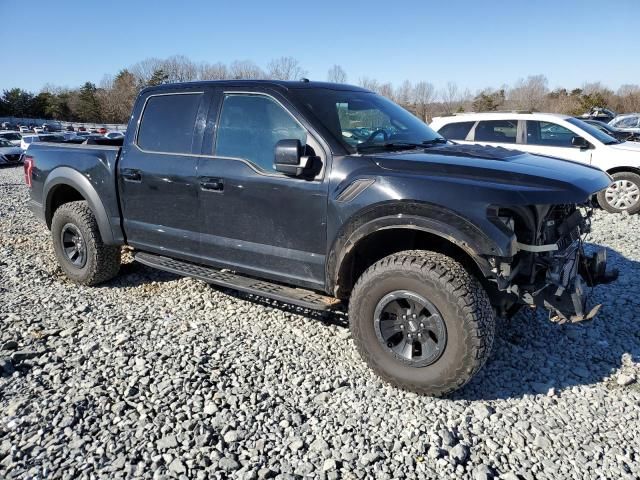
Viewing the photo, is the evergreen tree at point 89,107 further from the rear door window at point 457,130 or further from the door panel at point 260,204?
the door panel at point 260,204

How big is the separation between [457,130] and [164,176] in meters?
6.63

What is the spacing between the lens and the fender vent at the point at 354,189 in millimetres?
3098

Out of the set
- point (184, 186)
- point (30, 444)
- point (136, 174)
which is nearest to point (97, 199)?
point (136, 174)

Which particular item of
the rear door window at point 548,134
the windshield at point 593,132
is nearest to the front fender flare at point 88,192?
the rear door window at point 548,134

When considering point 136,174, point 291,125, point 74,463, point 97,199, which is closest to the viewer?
point 74,463

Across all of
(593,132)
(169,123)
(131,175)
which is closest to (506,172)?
(169,123)

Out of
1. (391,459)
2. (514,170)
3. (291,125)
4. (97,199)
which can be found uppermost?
(291,125)

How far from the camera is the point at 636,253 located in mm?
6031

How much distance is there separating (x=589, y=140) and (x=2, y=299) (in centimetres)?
923

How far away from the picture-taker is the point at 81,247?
491 centimetres

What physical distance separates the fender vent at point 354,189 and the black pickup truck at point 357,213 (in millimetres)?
10

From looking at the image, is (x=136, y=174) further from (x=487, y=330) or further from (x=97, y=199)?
(x=487, y=330)

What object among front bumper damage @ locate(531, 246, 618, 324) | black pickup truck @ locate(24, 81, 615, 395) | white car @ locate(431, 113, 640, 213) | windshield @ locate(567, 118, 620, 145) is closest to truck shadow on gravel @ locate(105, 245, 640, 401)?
black pickup truck @ locate(24, 81, 615, 395)

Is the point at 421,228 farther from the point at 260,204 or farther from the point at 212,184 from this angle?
the point at 212,184
